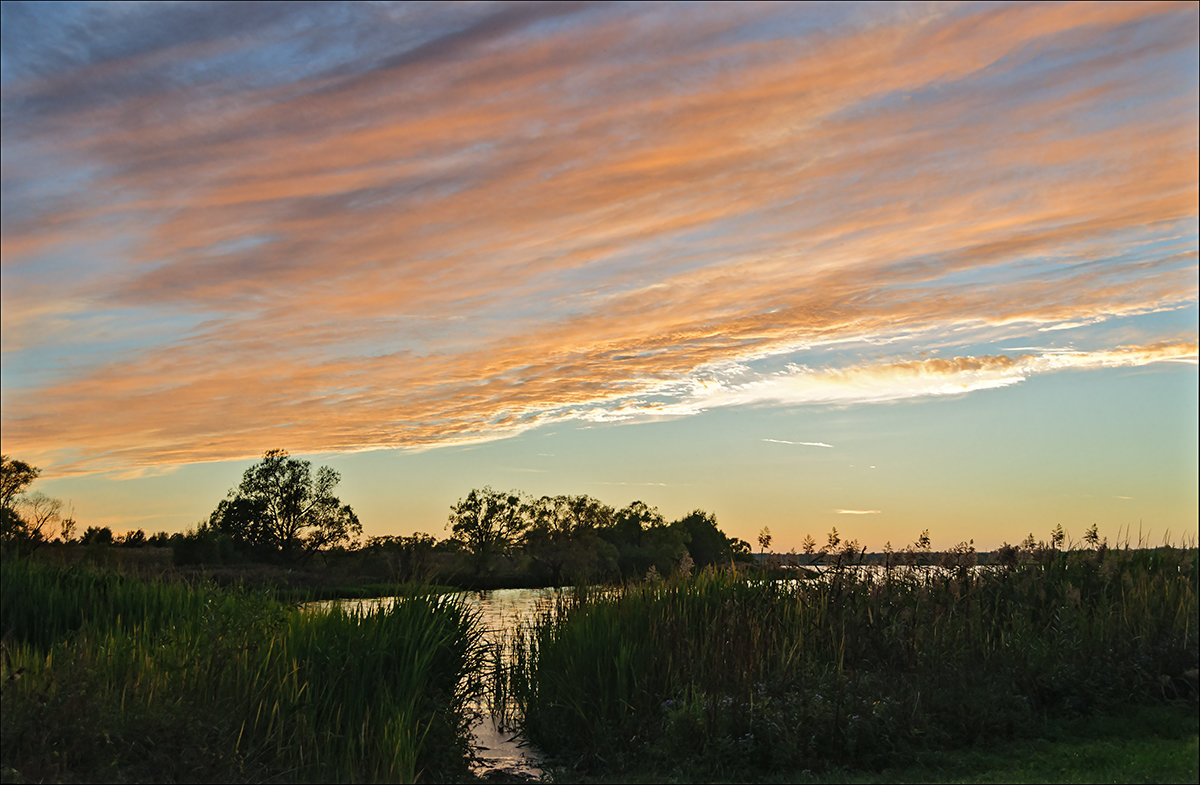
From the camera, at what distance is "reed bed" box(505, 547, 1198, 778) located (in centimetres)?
998

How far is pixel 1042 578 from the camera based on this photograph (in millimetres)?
14516

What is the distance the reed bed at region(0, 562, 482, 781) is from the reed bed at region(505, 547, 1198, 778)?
164cm

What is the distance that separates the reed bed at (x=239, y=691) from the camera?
8133 millimetres

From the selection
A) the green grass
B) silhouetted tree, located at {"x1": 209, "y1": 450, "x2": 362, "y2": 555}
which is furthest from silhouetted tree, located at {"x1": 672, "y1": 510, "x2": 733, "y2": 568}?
the green grass

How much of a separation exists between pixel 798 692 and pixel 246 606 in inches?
261

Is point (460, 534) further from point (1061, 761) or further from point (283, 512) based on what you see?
point (1061, 761)

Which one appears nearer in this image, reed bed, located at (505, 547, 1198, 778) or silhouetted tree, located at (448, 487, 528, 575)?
reed bed, located at (505, 547, 1198, 778)

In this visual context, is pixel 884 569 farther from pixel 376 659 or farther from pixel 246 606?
pixel 246 606

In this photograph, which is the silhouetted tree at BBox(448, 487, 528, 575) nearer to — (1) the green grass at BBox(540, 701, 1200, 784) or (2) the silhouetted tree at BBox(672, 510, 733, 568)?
(2) the silhouetted tree at BBox(672, 510, 733, 568)

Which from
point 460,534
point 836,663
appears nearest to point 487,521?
point 460,534

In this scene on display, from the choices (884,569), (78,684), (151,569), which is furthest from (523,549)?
(78,684)

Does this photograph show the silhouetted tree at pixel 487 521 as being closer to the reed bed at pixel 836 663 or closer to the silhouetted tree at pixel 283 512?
the silhouetted tree at pixel 283 512

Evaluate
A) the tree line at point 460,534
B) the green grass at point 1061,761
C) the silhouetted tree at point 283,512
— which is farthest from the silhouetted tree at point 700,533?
the green grass at point 1061,761

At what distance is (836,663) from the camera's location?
39.2 ft
